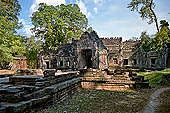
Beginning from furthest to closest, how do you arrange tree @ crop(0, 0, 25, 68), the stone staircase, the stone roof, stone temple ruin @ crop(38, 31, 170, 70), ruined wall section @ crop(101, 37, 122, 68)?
the stone roof → ruined wall section @ crop(101, 37, 122, 68) → stone temple ruin @ crop(38, 31, 170, 70) → tree @ crop(0, 0, 25, 68) → the stone staircase

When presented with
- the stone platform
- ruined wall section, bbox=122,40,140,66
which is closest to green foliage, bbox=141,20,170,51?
ruined wall section, bbox=122,40,140,66

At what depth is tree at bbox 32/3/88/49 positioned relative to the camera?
106 ft

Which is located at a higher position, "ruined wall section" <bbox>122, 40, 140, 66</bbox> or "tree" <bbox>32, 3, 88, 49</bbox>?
"tree" <bbox>32, 3, 88, 49</bbox>

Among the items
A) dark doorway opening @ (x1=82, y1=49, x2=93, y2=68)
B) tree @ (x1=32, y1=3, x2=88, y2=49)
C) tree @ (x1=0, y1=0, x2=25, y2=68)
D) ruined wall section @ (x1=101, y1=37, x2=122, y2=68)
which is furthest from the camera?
tree @ (x1=32, y1=3, x2=88, y2=49)

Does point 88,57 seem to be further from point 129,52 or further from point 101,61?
point 129,52

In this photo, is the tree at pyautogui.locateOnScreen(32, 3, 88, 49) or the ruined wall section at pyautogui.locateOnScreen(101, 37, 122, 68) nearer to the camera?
the ruined wall section at pyautogui.locateOnScreen(101, 37, 122, 68)

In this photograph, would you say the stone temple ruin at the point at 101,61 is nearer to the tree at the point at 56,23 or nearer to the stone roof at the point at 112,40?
the stone roof at the point at 112,40

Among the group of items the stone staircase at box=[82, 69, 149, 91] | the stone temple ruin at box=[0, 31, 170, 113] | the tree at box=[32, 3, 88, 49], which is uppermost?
the tree at box=[32, 3, 88, 49]

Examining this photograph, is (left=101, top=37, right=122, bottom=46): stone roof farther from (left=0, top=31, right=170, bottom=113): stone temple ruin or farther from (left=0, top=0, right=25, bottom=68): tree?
(left=0, top=0, right=25, bottom=68): tree

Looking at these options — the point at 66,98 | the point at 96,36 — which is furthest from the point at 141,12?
the point at 66,98

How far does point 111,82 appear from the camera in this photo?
33.0 feet

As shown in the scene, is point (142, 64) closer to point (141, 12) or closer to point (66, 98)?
point (141, 12)

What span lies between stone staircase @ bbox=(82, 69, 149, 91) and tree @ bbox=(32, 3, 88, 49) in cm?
2188

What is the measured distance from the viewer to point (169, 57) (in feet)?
79.0
